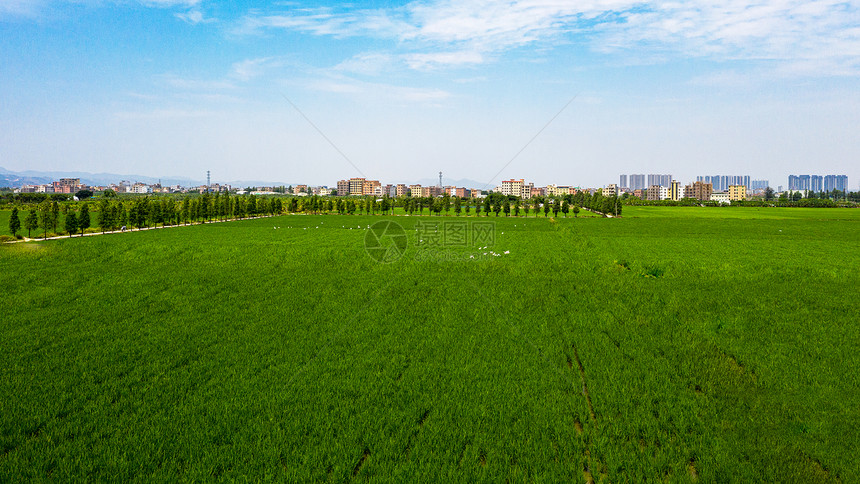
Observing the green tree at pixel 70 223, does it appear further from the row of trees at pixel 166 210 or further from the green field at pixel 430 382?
the green field at pixel 430 382

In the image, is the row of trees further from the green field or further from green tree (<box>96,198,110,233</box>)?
the green field

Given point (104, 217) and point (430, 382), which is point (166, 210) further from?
point (430, 382)

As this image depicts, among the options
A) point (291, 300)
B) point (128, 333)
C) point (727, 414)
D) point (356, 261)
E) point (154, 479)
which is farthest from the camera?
point (356, 261)

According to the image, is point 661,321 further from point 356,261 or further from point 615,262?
point 356,261

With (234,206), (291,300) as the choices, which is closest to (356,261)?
(291,300)

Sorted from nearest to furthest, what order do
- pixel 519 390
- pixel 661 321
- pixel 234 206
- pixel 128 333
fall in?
pixel 519 390, pixel 128 333, pixel 661 321, pixel 234 206

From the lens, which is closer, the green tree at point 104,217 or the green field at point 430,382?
the green field at point 430,382

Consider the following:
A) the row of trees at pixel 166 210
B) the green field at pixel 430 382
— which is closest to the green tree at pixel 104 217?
the row of trees at pixel 166 210

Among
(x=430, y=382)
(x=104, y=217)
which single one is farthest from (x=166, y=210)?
(x=430, y=382)
